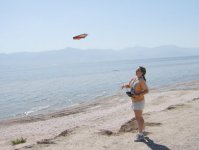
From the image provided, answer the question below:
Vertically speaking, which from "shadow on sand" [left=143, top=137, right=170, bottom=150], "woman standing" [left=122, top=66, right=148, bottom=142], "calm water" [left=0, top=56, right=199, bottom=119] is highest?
"woman standing" [left=122, top=66, right=148, bottom=142]

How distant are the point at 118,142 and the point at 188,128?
2.49 metres

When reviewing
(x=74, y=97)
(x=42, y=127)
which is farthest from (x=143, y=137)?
(x=74, y=97)

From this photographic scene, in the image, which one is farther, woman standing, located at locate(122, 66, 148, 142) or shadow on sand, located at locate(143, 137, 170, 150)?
woman standing, located at locate(122, 66, 148, 142)

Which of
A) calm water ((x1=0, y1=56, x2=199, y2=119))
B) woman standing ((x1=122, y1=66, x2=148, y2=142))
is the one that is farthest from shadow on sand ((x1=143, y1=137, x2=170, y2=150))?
calm water ((x1=0, y1=56, x2=199, y2=119))

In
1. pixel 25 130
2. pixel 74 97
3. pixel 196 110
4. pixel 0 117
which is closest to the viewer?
pixel 196 110

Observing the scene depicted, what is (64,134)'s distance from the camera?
41.9 ft

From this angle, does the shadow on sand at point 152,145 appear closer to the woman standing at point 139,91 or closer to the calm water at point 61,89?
the woman standing at point 139,91

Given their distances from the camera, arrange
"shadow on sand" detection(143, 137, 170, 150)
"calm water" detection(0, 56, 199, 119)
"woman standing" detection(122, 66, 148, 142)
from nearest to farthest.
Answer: "shadow on sand" detection(143, 137, 170, 150) < "woman standing" detection(122, 66, 148, 142) < "calm water" detection(0, 56, 199, 119)

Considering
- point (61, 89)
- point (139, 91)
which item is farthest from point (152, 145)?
point (61, 89)

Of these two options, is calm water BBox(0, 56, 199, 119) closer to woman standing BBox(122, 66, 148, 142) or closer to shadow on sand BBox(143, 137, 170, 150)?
woman standing BBox(122, 66, 148, 142)

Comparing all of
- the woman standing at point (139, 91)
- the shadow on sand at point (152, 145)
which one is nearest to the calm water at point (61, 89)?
the woman standing at point (139, 91)

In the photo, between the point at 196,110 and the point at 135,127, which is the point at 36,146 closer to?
the point at 135,127

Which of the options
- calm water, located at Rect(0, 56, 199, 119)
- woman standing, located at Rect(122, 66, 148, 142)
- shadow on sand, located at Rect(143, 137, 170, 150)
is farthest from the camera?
calm water, located at Rect(0, 56, 199, 119)

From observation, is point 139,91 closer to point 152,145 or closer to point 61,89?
point 152,145
